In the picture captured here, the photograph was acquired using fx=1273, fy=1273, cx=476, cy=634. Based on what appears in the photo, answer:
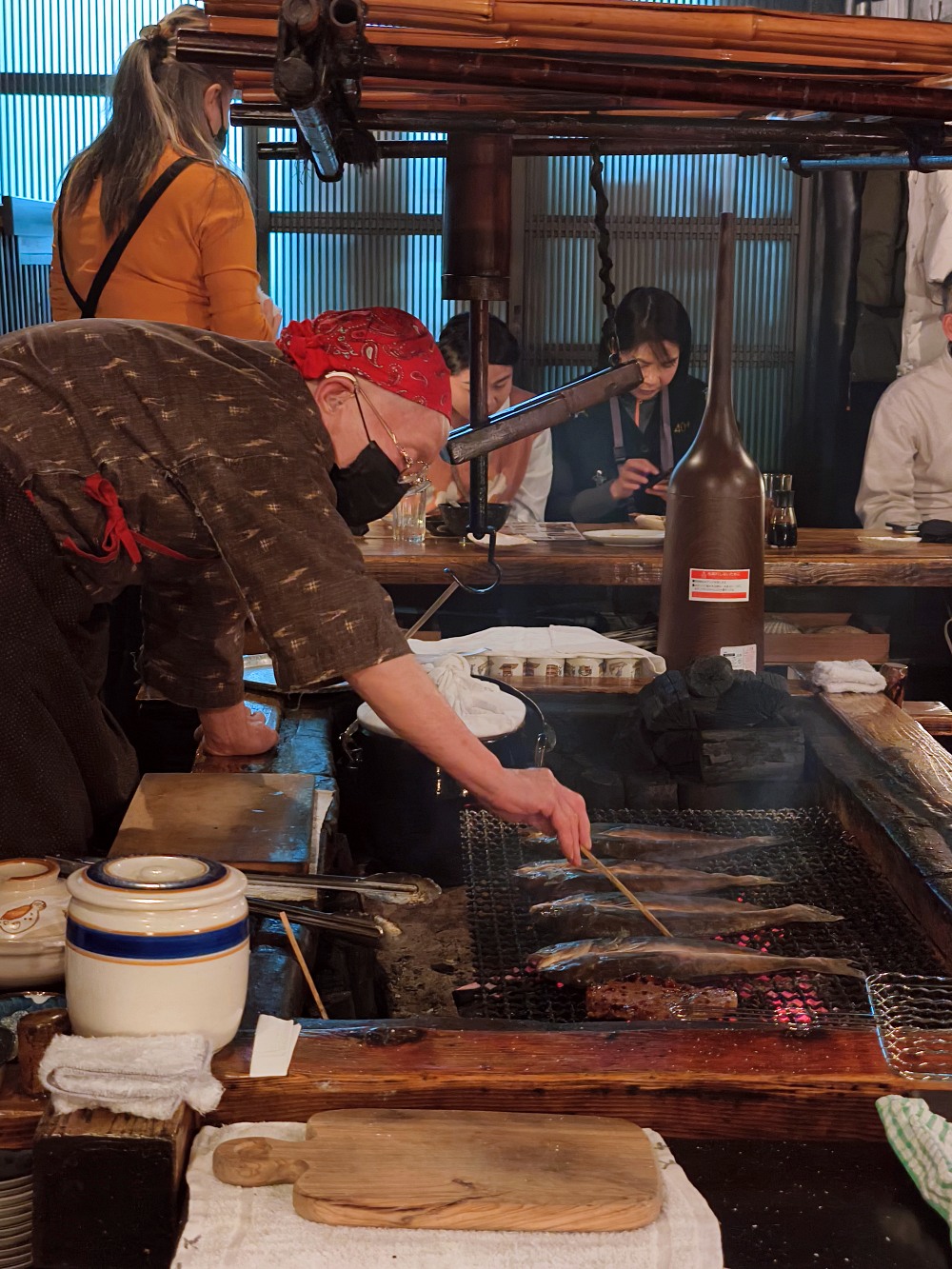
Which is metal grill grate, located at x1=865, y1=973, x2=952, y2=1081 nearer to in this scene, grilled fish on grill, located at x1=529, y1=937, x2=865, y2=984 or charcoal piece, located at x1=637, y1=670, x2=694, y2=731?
grilled fish on grill, located at x1=529, y1=937, x2=865, y2=984

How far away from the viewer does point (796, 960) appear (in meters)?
2.04

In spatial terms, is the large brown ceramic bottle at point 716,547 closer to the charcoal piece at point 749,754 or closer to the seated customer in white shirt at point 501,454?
the charcoal piece at point 749,754

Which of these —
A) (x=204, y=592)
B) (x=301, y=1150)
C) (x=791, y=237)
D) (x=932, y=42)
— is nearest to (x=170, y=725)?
(x=204, y=592)

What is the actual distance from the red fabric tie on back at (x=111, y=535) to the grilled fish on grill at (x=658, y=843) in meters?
0.97

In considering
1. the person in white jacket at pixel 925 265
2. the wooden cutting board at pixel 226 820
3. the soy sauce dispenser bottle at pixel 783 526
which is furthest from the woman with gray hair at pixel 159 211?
the person in white jacket at pixel 925 265

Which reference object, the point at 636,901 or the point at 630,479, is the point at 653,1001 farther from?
the point at 630,479

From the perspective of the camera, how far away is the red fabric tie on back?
7.30 feet

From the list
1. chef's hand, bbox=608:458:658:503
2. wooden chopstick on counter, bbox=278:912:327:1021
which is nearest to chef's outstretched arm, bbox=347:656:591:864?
wooden chopstick on counter, bbox=278:912:327:1021

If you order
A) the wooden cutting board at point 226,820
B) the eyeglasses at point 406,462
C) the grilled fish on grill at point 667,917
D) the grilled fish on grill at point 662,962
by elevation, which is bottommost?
the grilled fish on grill at point 667,917

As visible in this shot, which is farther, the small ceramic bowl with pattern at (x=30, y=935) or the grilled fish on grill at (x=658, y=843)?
the grilled fish on grill at (x=658, y=843)

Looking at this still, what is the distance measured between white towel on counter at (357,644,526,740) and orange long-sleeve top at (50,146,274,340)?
1429 mm

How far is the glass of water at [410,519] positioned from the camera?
215 inches

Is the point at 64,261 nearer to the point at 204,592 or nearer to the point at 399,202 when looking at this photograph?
the point at 204,592

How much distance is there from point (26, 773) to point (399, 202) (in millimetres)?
6712
